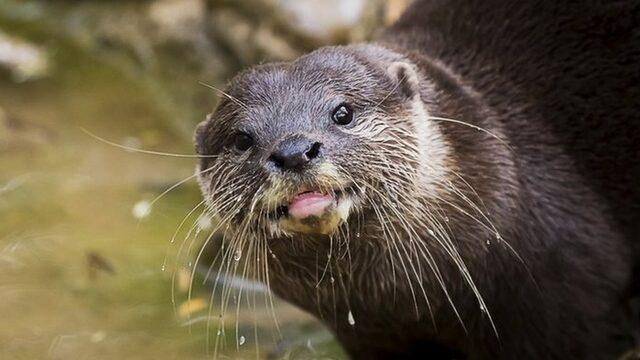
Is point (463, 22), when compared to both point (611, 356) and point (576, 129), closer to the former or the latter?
point (576, 129)

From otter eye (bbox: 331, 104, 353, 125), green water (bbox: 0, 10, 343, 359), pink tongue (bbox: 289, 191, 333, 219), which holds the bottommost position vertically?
pink tongue (bbox: 289, 191, 333, 219)

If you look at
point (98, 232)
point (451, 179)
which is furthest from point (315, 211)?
point (98, 232)

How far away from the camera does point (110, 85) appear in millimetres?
5055

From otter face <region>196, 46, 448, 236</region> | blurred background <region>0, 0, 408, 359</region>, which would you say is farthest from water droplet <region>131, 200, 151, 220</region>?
otter face <region>196, 46, 448, 236</region>

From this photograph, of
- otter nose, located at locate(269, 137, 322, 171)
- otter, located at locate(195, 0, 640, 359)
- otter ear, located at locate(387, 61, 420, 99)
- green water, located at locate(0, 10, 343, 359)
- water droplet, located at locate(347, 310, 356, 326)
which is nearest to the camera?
otter nose, located at locate(269, 137, 322, 171)

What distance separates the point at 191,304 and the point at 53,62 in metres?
1.85

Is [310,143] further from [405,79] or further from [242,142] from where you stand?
[405,79]

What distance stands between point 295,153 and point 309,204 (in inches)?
4.2

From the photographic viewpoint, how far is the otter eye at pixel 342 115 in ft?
8.52

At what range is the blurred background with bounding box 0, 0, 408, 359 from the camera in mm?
3568

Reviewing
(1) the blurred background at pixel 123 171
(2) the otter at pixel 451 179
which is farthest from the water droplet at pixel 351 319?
(1) the blurred background at pixel 123 171

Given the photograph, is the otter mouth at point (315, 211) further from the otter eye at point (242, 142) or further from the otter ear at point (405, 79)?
the otter ear at point (405, 79)

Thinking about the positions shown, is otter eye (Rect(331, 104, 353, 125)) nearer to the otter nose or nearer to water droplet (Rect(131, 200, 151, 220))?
the otter nose

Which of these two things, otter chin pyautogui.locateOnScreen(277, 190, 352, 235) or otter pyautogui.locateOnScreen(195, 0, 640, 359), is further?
otter pyautogui.locateOnScreen(195, 0, 640, 359)
